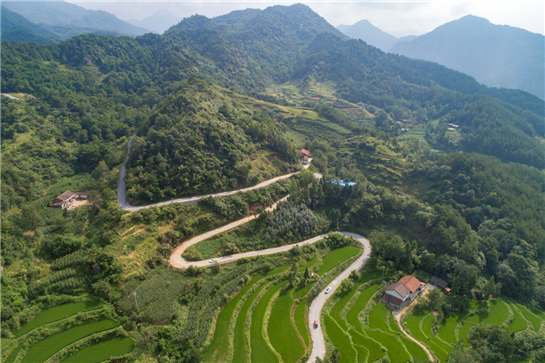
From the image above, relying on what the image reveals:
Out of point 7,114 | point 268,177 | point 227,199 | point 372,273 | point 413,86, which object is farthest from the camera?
point 413,86

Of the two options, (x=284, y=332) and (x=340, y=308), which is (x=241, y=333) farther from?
(x=340, y=308)

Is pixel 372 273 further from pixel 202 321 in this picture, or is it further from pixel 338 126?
pixel 338 126

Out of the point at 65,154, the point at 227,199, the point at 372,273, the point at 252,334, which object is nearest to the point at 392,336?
the point at 372,273

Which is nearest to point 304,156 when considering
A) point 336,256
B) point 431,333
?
point 336,256

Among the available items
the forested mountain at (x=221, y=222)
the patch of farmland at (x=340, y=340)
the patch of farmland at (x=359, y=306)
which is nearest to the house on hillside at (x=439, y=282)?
the forested mountain at (x=221, y=222)

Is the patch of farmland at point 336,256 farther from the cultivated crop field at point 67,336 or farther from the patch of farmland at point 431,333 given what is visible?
the cultivated crop field at point 67,336

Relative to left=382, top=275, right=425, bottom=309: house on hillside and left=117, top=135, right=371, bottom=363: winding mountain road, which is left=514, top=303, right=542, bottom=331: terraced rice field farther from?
left=117, top=135, right=371, bottom=363: winding mountain road
